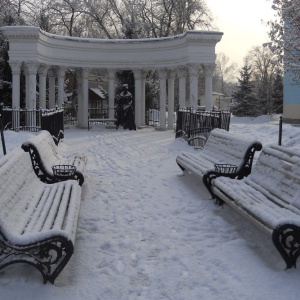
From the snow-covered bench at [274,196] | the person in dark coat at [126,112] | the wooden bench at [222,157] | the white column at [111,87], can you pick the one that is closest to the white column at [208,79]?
the person in dark coat at [126,112]

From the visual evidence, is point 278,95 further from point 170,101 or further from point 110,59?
point 110,59

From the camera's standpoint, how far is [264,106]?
48750 mm

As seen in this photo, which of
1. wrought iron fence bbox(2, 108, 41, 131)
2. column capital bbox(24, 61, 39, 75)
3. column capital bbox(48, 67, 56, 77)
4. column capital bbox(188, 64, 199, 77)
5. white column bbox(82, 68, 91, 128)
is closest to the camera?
wrought iron fence bbox(2, 108, 41, 131)

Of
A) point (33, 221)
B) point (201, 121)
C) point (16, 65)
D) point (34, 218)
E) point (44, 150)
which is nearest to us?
point (33, 221)

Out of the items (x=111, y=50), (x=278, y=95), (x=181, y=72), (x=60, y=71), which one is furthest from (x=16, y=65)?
(x=278, y=95)

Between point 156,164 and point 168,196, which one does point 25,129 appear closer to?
point 156,164

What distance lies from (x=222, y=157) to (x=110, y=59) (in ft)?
59.8

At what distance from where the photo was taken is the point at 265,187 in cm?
612

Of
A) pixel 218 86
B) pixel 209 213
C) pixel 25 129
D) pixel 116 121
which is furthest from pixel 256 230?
pixel 218 86

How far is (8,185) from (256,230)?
9.70 feet

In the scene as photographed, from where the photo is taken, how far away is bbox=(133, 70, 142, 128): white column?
25.9m

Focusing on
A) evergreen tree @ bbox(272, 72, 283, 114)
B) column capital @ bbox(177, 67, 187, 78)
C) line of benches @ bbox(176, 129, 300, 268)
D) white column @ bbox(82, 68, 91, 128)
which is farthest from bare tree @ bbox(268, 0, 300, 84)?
evergreen tree @ bbox(272, 72, 283, 114)

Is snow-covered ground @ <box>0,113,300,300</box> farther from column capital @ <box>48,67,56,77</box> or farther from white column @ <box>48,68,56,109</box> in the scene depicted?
column capital @ <box>48,67,56,77</box>

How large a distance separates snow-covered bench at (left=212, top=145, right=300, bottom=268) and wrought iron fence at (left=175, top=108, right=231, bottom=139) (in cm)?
791
